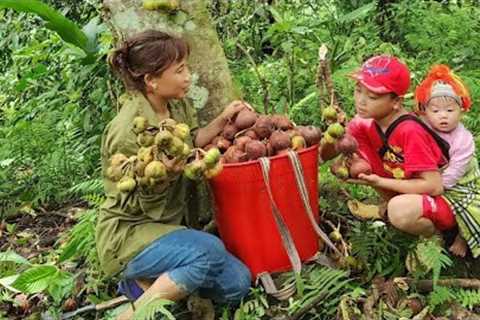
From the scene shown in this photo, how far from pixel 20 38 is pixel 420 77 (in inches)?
138

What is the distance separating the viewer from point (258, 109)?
4723 mm

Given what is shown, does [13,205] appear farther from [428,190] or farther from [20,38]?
[428,190]

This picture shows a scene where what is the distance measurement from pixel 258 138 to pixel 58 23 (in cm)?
179

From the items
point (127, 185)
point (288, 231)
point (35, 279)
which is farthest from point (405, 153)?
point (35, 279)

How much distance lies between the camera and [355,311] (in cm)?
320

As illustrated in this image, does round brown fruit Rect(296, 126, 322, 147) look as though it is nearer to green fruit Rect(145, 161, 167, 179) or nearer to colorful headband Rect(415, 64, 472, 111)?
colorful headband Rect(415, 64, 472, 111)

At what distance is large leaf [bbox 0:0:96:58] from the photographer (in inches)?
167

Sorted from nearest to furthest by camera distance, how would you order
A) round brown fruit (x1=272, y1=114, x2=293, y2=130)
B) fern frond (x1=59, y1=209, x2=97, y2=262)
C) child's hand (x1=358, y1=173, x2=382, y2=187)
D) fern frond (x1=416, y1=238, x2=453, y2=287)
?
fern frond (x1=416, y1=238, x2=453, y2=287) → child's hand (x1=358, y1=173, x2=382, y2=187) → round brown fruit (x1=272, y1=114, x2=293, y2=130) → fern frond (x1=59, y1=209, x2=97, y2=262)

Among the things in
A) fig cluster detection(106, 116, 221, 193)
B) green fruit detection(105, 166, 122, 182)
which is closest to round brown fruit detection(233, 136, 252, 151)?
fig cluster detection(106, 116, 221, 193)

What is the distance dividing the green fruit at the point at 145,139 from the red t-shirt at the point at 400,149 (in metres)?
1.07

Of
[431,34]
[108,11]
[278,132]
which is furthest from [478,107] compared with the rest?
[108,11]

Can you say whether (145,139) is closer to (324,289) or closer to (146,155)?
(146,155)

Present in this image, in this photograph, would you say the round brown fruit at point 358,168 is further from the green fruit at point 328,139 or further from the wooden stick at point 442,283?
the wooden stick at point 442,283

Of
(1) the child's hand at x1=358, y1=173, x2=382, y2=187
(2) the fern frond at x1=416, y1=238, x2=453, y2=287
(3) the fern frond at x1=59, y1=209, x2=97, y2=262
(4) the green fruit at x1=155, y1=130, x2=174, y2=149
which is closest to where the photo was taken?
(4) the green fruit at x1=155, y1=130, x2=174, y2=149
